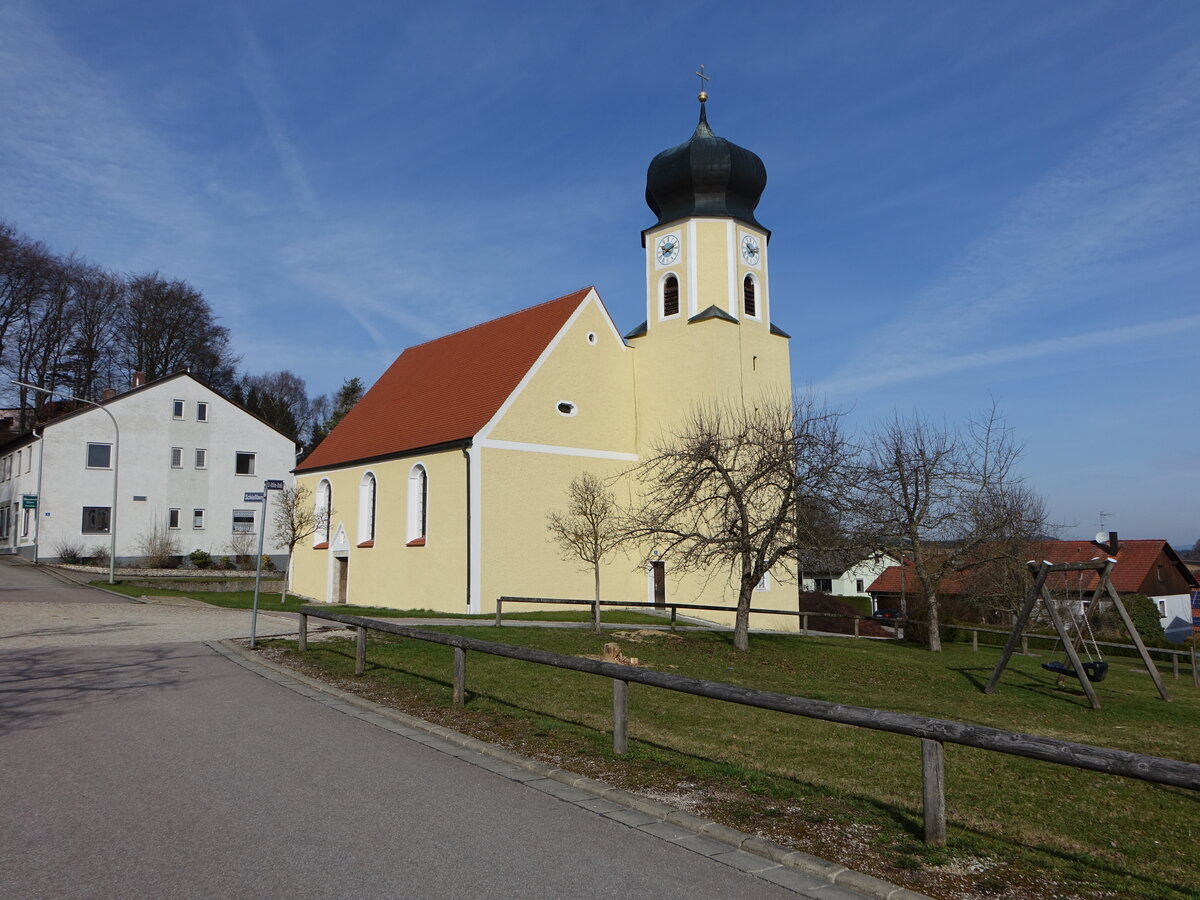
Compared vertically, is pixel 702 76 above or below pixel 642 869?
above

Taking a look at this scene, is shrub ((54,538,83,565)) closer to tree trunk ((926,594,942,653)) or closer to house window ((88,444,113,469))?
house window ((88,444,113,469))

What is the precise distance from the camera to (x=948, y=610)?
39.0 m

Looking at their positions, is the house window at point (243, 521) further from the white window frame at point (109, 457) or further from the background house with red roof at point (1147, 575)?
the background house with red roof at point (1147, 575)

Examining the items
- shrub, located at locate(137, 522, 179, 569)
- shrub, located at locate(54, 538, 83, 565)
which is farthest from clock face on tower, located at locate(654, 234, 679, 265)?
shrub, located at locate(54, 538, 83, 565)

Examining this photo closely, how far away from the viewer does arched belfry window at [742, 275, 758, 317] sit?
98.1ft

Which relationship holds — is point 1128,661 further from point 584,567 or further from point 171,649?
point 171,649

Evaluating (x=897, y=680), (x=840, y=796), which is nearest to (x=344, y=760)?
(x=840, y=796)

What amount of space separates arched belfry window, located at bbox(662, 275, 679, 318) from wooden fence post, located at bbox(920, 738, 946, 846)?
25248 millimetres

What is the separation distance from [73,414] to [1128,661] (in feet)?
142

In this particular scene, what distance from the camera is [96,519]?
135 feet

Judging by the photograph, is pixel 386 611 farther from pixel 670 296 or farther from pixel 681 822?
pixel 681 822

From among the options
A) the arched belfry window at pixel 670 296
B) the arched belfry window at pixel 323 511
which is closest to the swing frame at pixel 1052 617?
the arched belfry window at pixel 670 296

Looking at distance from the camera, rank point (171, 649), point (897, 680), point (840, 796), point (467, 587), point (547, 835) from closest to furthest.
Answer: point (547, 835)
point (840, 796)
point (171, 649)
point (897, 680)
point (467, 587)

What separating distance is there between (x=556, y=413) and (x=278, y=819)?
72.5 ft
